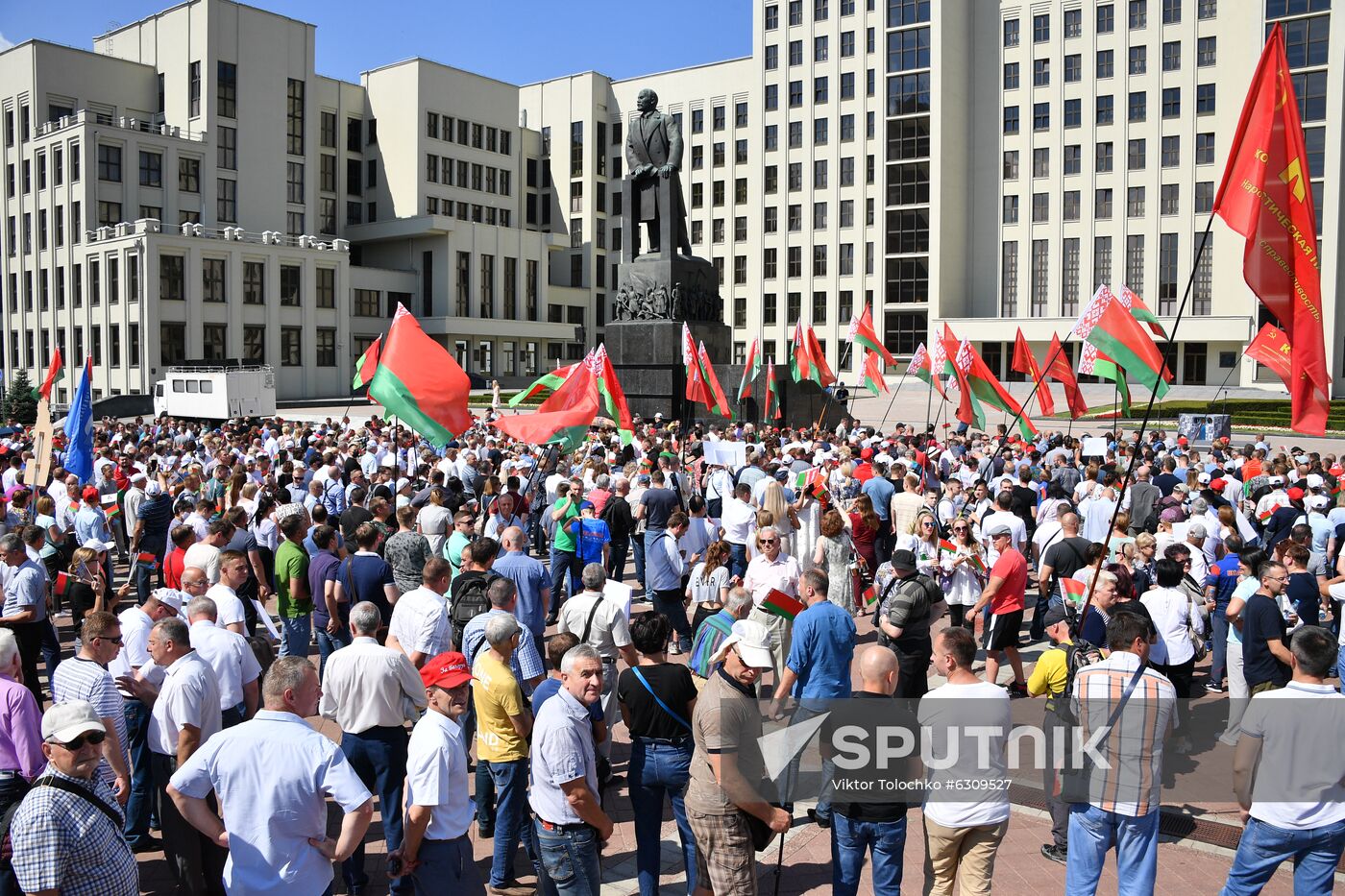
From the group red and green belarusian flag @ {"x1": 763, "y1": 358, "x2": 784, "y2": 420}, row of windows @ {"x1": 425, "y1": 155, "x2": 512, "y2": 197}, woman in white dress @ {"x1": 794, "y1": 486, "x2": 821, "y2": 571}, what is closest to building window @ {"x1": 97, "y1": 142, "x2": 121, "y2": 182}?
row of windows @ {"x1": 425, "y1": 155, "x2": 512, "y2": 197}

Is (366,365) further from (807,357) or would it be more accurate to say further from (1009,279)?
(1009,279)

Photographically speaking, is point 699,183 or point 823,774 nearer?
point 823,774

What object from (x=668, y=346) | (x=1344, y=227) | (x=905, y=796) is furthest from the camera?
(x=1344, y=227)

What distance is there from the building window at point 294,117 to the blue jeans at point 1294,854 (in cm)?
6763

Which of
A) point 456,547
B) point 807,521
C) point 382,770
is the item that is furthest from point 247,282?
point 382,770

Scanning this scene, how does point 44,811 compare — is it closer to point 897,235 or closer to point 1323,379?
point 1323,379

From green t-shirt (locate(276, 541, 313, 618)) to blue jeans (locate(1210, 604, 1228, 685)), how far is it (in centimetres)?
794

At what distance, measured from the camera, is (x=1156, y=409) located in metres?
46.1

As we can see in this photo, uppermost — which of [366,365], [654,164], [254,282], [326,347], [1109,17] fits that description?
[1109,17]

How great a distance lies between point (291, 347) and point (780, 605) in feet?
186

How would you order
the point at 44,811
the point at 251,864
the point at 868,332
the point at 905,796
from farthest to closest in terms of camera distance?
1. the point at 868,332
2. the point at 905,796
3. the point at 251,864
4. the point at 44,811

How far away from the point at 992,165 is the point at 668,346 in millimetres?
48129

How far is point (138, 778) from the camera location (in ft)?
21.2

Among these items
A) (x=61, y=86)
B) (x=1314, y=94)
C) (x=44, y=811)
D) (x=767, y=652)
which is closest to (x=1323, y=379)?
(x=767, y=652)
